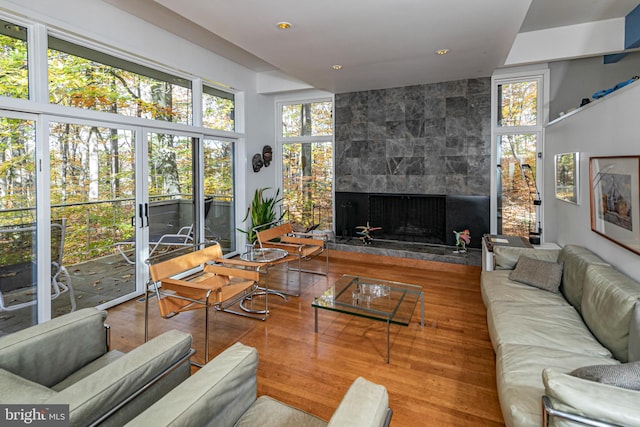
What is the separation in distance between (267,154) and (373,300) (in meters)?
4.12

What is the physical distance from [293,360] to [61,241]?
8.45 feet

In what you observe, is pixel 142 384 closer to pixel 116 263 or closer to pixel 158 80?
pixel 116 263

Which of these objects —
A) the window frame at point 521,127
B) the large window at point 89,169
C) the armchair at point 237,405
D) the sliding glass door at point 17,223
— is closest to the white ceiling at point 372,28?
the window frame at point 521,127

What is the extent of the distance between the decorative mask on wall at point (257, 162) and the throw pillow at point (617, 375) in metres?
5.44

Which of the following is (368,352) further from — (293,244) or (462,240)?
(462,240)

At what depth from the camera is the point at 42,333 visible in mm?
1639

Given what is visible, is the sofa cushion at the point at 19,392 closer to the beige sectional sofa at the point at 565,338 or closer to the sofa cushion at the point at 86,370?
the sofa cushion at the point at 86,370

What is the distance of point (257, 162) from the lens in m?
6.17

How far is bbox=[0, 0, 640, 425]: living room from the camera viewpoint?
2529 millimetres

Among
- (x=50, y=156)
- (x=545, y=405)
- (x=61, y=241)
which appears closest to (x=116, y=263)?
(x=61, y=241)

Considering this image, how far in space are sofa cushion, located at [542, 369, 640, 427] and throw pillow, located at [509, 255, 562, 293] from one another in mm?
1946

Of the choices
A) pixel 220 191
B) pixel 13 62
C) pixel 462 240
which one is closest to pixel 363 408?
pixel 13 62

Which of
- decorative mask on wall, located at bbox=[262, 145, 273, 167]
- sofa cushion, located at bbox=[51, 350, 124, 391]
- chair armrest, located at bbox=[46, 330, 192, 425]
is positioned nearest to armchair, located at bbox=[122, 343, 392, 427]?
chair armrest, located at bbox=[46, 330, 192, 425]

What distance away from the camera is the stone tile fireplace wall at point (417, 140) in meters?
5.43
